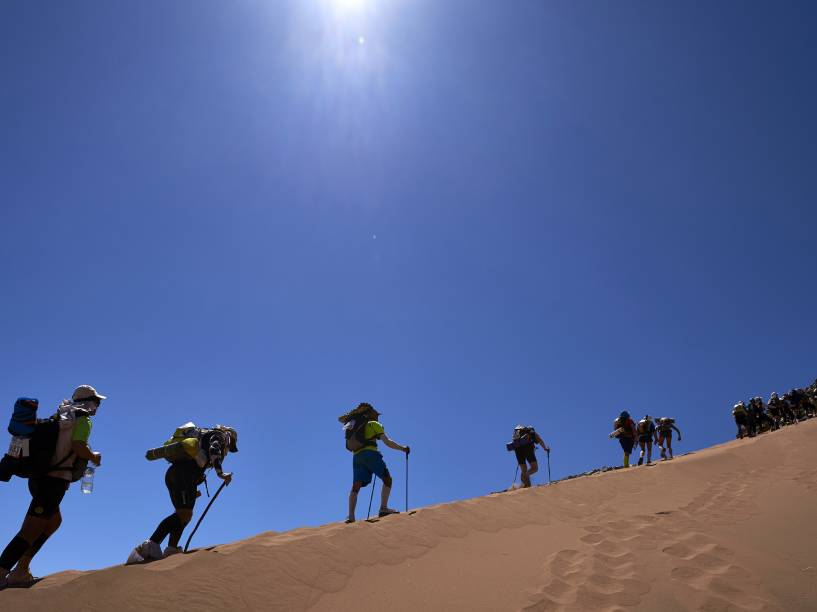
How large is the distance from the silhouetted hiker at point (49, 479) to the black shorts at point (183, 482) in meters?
0.89

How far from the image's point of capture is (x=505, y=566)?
5.25 metres

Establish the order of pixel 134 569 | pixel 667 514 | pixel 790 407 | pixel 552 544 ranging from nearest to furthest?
pixel 134 569
pixel 552 544
pixel 667 514
pixel 790 407

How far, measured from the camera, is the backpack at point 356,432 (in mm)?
8367

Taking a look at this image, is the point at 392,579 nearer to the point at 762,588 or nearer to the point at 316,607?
the point at 316,607

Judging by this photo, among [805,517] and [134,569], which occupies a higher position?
[805,517]

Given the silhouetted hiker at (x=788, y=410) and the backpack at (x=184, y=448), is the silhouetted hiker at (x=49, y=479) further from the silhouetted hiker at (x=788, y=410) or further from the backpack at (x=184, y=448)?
the silhouetted hiker at (x=788, y=410)

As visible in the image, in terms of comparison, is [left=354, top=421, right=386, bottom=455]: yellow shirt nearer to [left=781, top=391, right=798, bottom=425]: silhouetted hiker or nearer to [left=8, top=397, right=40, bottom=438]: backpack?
[left=8, top=397, right=40, bottom=438]: backpack

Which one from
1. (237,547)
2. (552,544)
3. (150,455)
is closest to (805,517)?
(552,544)

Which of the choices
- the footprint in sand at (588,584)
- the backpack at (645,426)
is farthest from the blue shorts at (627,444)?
the footprint in sand at (588,584)

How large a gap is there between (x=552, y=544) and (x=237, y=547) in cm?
361

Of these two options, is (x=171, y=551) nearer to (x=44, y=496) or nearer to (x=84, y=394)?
(x=44, y=496)

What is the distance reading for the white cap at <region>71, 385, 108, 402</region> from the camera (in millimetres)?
5831

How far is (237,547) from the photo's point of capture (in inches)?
219

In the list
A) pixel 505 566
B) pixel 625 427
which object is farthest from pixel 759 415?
pixel 505 566
